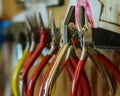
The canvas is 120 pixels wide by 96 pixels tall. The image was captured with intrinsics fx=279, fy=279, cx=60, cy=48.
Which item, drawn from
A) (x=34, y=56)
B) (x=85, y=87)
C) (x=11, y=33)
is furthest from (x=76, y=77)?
(x=11, y=33)

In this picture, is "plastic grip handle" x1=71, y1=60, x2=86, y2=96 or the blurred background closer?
"plastic grip handle" x1=71, y1=60, x2=86, y2=96

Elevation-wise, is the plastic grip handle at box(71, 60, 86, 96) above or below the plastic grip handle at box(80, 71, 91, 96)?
above

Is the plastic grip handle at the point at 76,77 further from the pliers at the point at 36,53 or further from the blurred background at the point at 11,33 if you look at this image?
the blurred background at the point at 11,33

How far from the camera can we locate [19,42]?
2.58 feet

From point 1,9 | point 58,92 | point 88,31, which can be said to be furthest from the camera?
point 1,9

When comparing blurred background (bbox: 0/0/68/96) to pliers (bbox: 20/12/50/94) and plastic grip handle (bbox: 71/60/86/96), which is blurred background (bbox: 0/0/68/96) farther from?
plastic grip handle (bbox: 71/60/86/96)

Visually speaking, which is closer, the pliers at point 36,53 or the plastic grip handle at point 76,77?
the plastic grip handle at point 76,77

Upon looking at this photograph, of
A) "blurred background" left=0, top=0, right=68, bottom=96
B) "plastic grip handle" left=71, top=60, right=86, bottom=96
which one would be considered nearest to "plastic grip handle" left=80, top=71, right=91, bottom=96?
"plastic grip handle" left=71, top=60, right=86, bottom=96

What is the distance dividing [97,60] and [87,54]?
3 cm

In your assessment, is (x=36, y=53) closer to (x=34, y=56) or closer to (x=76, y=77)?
(x=34, y=56)

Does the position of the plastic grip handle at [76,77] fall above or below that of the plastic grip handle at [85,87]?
above

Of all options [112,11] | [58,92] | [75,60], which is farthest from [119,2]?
[58,92]

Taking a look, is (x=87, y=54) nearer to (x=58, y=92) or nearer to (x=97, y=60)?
(x=97, y=60)

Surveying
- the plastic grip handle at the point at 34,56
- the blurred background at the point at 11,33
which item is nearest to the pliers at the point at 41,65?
the plastic grip handle at the point at 34,56
